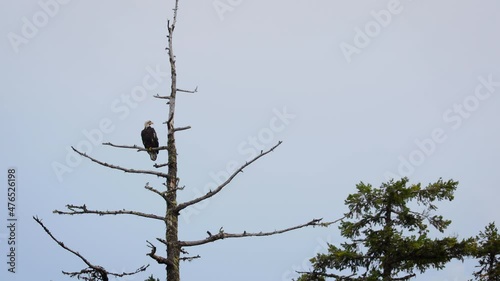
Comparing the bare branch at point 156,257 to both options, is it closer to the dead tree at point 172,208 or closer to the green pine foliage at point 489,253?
the dead tree at point 172,208

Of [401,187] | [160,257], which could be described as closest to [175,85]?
[160,257]

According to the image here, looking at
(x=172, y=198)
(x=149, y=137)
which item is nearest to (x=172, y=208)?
(x=172, y=198)

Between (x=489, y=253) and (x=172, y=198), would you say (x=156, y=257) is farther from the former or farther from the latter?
(x=489, y=253)

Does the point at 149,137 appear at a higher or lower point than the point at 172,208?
higher

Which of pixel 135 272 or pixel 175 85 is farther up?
pixel 175 85

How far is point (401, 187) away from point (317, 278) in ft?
11.2

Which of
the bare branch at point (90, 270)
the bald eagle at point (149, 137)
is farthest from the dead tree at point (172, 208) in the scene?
the bald eagle at point (149, 137)

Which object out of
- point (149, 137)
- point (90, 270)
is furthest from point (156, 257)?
point (149, 137)

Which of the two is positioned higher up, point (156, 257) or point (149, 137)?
point (149, 137)

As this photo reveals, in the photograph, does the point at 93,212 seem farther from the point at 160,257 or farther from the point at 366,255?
the point at 366,255

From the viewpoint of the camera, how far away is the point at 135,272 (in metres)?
8.09

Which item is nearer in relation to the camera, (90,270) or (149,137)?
(90,270)

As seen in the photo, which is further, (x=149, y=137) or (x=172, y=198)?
(x=149, y=137)

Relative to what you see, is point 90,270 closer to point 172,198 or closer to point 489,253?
point 172,198
